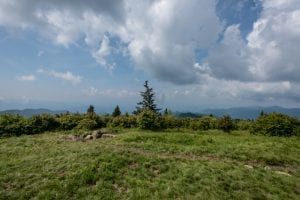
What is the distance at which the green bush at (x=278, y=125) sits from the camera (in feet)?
103

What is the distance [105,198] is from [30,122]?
2234 cm

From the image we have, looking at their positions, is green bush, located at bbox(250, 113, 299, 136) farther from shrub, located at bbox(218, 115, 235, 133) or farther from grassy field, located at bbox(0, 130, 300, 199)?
grassy field, located at bbox(0, 130, 300, 199)

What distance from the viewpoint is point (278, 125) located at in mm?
31422

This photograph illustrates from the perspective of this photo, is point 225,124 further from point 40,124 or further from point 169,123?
point 40,124

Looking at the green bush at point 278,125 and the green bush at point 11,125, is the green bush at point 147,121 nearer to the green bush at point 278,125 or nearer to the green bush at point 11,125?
the green bush at point 11,125

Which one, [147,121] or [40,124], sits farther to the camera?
[147,121]

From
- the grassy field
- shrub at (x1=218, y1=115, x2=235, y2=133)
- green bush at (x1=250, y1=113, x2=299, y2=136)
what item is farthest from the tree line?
the grassy field

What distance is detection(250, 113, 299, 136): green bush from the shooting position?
31.5 meters

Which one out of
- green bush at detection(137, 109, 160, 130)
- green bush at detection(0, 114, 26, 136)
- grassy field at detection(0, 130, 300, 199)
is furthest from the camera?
green bush at detection(137, 109, 160, 130)

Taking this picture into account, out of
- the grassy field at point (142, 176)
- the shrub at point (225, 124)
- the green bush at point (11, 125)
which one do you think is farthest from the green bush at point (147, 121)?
the grassy field at point (142, 176)

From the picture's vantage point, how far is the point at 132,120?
3434cm

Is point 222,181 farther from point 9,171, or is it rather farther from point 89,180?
point 9,171

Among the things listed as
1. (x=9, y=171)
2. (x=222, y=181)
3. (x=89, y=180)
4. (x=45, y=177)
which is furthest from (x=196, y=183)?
(x=9, y=171)

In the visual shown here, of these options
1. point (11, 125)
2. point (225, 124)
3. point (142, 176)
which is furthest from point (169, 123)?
point (142, 176)
